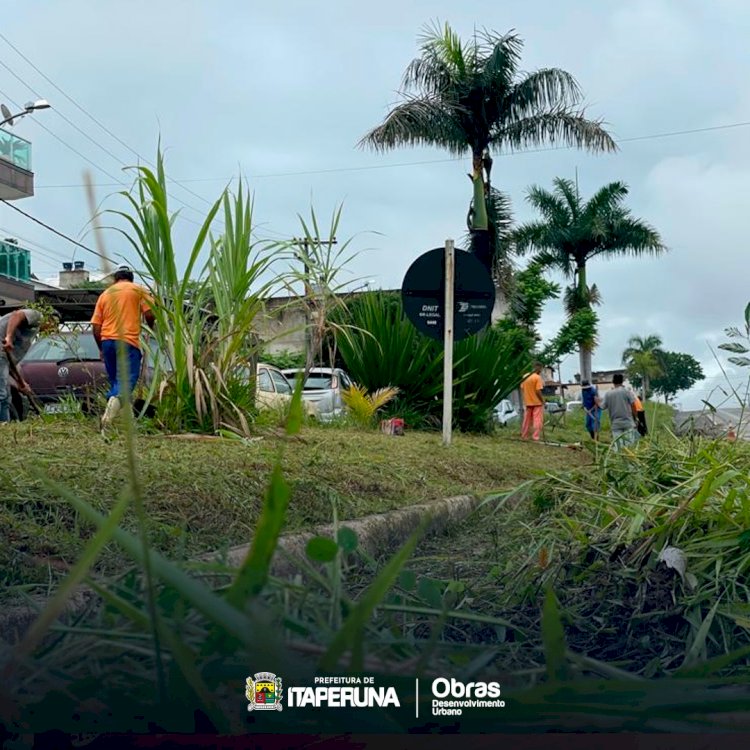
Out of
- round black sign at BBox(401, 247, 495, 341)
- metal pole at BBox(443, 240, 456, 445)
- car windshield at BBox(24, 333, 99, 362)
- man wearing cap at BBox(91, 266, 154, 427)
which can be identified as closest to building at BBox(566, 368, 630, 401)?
man wearing cap at BBox(91, 266, 154, 427)

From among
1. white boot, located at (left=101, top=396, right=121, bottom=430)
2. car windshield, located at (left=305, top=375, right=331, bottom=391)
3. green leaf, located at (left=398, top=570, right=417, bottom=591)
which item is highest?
green leaf, located at (left=398, top=570, right=417, bottom=591)

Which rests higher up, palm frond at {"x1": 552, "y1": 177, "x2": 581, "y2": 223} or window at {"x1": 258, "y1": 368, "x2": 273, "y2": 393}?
palm frond at {"x1": 552, "y1": 177, "x2": 581, "y2": 223}

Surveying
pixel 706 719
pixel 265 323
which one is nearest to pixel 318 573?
pixel 706 719

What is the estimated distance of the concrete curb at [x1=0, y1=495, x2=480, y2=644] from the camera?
859 mm

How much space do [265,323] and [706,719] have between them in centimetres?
455

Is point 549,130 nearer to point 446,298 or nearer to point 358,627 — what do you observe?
point 358,627

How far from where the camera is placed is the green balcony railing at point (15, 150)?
932 mm

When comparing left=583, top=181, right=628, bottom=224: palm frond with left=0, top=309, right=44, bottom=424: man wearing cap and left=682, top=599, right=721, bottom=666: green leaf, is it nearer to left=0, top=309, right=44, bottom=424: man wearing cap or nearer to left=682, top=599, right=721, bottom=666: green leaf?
left=682, top=599, right=721, bottom=666: green leaf

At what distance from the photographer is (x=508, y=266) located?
1445 cm

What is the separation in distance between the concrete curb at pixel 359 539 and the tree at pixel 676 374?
0.34 m

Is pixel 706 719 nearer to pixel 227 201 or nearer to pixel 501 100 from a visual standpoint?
pixel 501 100

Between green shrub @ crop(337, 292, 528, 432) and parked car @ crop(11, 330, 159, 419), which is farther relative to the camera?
green shrub @ crop(337, 292, 528, 432)

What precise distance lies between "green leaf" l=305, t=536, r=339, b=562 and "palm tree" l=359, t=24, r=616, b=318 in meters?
0.47

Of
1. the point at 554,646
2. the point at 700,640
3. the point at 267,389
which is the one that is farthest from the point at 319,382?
the point at 554,646
